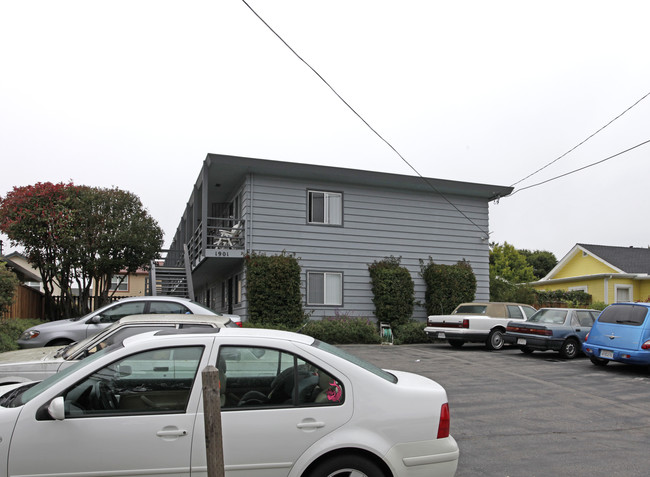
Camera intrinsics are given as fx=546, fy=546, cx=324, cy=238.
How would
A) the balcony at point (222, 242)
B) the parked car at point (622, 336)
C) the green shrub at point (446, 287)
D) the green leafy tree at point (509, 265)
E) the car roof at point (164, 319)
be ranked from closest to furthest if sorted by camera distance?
the car roof at point (164, 319), the parked car at point (622, 336), the balcony at point (222, 242), the green shrub at point (446, 287), the green leafy tree at point (509, 265)

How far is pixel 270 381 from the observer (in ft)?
12.6

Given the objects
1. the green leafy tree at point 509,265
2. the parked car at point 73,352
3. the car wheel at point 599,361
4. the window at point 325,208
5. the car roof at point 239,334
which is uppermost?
the window at point 325,208

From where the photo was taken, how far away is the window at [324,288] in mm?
18578

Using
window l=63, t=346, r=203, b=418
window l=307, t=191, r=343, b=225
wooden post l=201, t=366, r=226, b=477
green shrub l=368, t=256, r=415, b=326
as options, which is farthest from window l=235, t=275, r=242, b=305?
wooden post l=201, t=366, r=226, b=477

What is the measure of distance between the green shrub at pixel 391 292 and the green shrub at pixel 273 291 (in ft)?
9.89

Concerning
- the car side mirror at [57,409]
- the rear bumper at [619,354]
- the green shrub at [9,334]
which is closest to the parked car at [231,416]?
the car side mirror at [57,409]

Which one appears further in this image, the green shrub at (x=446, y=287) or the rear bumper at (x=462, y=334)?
the green shrub at (x=446, y=287)

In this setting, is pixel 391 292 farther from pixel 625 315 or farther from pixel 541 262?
pixel 541 262

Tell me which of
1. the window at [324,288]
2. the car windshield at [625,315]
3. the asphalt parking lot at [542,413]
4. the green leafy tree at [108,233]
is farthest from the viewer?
the green leafy tree at [108,233]

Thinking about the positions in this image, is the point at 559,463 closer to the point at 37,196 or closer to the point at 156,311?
the point at 156,311

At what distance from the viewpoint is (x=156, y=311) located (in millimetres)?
10336

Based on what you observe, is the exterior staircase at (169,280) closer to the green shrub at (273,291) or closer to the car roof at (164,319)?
the green shrub at (273,291)

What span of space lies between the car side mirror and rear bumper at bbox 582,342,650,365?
11.9 metres

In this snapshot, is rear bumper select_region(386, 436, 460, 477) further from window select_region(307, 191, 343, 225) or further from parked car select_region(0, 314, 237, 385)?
window select_region(307, 191, 343, 225)
